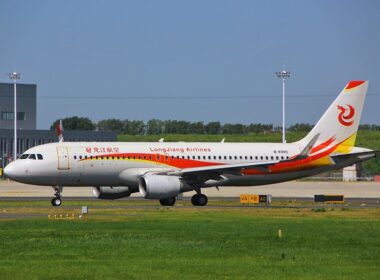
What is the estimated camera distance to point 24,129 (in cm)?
14588

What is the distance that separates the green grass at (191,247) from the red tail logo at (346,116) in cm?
2065

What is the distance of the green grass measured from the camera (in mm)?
25297

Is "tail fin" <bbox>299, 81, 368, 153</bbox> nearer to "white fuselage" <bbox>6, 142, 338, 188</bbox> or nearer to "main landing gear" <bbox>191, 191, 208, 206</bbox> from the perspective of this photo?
"white fuselage" <bbox>6, 142, 338, 188</bbox>

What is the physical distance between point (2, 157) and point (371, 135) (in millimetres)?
68527

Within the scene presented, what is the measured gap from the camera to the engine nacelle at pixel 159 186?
58250 mm

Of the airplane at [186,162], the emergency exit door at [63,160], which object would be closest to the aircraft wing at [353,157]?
the airplane at [186,162]

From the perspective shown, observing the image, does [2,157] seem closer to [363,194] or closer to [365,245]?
[363,194]

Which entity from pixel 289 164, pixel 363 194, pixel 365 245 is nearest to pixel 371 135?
pixel 363 194

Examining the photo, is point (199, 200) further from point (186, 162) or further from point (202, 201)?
point (186, 162)

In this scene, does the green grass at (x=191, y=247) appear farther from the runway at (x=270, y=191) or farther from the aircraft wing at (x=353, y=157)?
the runway at (x=270, y=191)

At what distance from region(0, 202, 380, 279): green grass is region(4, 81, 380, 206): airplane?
12.1 m

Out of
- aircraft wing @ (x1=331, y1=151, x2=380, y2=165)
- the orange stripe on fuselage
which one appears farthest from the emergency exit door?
aircraft wing @ (x1=331, y1=151, x2=380, y2=165)

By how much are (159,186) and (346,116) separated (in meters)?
16.4

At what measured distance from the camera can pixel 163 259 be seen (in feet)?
91.8
